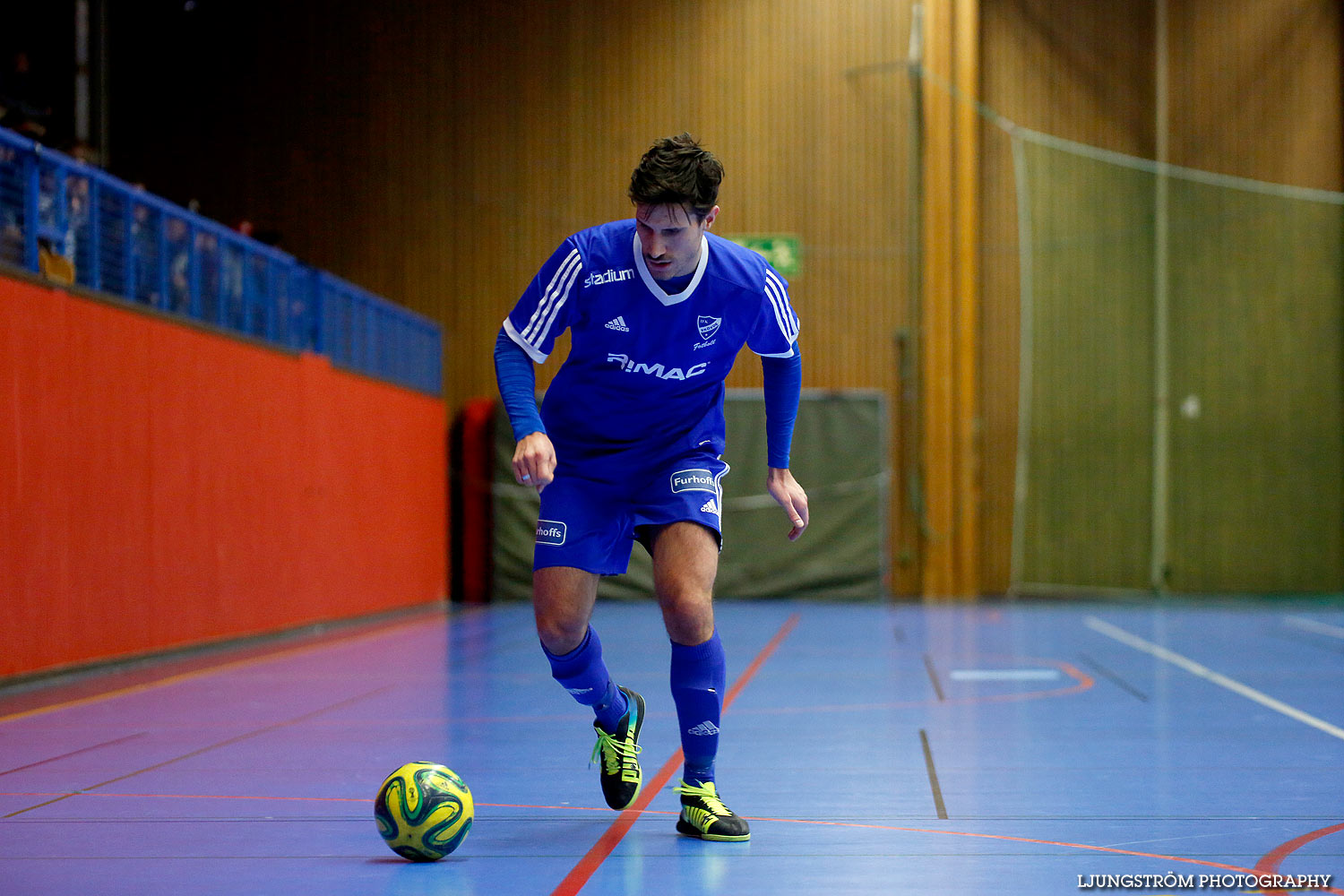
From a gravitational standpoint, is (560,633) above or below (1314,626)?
above

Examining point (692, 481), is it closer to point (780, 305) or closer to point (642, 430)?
point (642, 430)

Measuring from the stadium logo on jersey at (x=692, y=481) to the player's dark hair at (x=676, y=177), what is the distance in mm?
755

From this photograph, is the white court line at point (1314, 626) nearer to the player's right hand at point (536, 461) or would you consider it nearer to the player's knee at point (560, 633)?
the player's knee at point (560, 633)

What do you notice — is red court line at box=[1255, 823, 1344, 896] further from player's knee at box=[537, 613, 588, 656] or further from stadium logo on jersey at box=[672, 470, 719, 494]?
player's knee at box=[537, 613, 588, 656]

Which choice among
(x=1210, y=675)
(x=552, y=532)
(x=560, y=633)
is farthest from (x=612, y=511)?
(x=1210, y=675)

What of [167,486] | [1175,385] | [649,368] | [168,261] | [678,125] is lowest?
[167,486]

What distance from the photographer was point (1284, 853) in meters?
3.48

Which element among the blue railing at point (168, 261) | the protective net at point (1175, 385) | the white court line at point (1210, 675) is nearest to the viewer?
the white court line at point (1210, 675)

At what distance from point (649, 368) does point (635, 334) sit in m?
0.11

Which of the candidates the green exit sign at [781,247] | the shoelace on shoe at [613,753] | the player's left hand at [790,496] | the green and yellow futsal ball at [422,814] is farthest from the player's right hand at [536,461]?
the green exit sign at [781,247]

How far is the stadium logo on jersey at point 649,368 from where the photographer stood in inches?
153

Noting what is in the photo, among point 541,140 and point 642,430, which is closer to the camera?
point 642,430

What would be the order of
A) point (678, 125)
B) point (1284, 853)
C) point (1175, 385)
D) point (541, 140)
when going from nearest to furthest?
point (1284, 853) → point (1175, 385) → point (678, 125) → point (541, 140)

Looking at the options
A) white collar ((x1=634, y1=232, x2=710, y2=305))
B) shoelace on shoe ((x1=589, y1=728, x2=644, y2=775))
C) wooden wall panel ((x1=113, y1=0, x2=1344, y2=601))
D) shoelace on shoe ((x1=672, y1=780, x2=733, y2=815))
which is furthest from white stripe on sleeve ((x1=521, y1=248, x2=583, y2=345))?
wooden wall panel ((x1=113, y1=0, x2=1344, y2=601))
